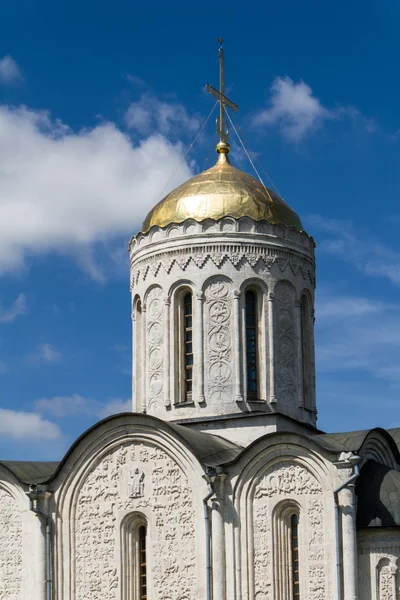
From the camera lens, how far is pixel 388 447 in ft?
69.9

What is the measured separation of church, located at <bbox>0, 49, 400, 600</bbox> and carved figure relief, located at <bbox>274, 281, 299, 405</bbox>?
3cm

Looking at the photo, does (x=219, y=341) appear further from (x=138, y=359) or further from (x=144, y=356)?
(x=138, y=359)

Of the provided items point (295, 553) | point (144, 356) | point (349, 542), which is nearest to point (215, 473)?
point (295, 553)

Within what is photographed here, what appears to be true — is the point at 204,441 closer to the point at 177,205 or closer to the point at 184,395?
the point at 184,395

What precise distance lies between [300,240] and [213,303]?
2333mm

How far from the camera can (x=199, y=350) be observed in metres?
21.8

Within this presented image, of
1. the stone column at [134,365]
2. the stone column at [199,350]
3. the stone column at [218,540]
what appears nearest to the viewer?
the stone column at [218,540]

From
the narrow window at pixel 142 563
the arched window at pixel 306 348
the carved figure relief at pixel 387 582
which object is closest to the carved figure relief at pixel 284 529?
the carved figure relief at pixel 387 582

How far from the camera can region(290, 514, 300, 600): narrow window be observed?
752 inches

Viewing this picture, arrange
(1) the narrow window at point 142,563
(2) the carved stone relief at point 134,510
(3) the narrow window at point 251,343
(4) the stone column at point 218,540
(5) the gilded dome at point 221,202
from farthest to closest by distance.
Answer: (5) the gilded dome at point 221,202
(3) the narrow window at point 251,343
(1) the narrow window at point 142,563
(2) the carved stone relief at point 134,510
(4) the stone column at point 218,540

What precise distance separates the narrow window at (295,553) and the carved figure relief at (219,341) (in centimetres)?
300

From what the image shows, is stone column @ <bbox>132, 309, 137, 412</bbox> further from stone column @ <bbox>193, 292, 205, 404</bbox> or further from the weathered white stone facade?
stone column @ <bbox>193, 292, 205, 404</bbox>

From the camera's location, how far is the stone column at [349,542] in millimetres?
18328

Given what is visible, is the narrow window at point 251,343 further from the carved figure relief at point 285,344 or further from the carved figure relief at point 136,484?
the carved figure relief at point 136,484
